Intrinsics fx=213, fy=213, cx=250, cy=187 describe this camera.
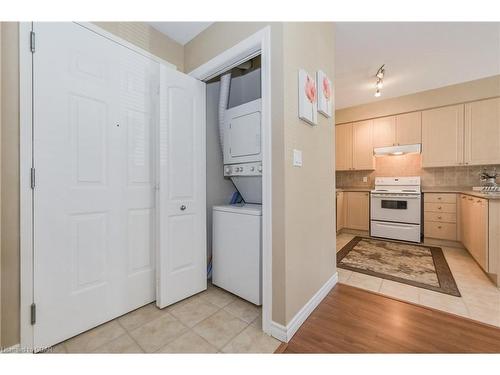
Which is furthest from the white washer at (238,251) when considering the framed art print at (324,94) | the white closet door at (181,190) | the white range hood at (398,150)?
the white range hood at (398,150)

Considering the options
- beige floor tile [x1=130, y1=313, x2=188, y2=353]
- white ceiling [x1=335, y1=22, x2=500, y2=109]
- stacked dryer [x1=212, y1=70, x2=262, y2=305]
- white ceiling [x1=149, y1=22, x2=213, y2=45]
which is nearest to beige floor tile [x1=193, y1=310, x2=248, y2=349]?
beige floor tile [x1=130, y1=313, x2=188, y2=353]

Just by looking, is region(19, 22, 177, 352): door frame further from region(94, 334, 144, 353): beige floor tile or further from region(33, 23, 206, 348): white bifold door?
region(94, 334, 144, 353): beige floor tile

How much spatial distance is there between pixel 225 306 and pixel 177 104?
1.74 metres

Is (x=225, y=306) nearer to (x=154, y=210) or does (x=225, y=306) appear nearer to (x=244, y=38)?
(x=154, y=210)

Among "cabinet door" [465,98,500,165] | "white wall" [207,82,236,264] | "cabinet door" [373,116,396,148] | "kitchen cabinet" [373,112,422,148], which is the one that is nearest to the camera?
"white wall" [207,82,236,264]

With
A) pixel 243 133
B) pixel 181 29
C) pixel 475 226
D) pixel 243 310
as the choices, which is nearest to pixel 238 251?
pixel 243 310

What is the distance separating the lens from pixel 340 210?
420cm

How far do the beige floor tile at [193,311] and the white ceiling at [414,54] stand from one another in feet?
9.34

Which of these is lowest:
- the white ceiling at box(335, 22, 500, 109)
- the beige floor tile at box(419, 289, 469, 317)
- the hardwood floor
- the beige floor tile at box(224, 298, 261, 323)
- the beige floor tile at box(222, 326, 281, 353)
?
the beige floor tile at box(224, 298, 261, 323)

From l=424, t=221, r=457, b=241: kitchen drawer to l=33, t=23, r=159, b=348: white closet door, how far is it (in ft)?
13.5

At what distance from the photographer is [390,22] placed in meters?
2.02

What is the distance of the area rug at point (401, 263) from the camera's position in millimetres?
2180

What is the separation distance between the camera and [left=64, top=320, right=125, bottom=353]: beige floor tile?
51.6 inches

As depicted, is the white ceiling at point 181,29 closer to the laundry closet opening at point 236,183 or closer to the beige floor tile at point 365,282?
the laundry closet opening at point 236,183
